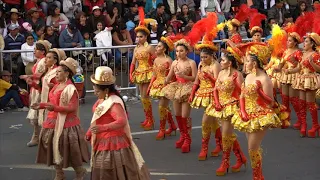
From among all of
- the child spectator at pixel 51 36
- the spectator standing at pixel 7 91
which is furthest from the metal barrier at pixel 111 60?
the spectator standing at pixel 7 91

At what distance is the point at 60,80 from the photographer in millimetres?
9672

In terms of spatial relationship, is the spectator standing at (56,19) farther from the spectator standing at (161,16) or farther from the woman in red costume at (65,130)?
the woman in red costume at (65,130)

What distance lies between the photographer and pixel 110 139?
854 centimetres

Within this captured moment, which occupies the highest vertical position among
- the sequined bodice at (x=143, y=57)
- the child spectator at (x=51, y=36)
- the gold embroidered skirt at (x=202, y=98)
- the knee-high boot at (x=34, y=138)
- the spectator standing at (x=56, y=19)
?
the spectator standing at (x=56, y=19)

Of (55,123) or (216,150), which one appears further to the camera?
(216,150)

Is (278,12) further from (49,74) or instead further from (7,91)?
(49,74)

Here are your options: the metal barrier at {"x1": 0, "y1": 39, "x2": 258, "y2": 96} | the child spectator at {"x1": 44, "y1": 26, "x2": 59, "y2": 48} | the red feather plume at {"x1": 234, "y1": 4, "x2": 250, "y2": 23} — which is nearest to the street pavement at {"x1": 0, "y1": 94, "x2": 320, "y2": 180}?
the metal barrier at {"x1": 0, "y1": 39, "x2": 258, "y2": 96}

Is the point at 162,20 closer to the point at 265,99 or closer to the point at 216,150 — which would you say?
the point at 216,150

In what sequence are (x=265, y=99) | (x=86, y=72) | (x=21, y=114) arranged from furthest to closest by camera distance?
(x=86, y=72), (x=21, y=114), (x=265, y=99)

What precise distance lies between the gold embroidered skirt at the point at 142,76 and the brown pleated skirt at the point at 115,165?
415cm

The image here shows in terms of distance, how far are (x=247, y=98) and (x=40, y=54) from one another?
12.2ft

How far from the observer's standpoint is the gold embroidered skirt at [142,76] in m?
12.7

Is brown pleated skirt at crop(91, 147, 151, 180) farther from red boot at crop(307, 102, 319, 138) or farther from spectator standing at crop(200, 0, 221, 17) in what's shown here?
spectator standing at crop(200, 0, 221, 17)

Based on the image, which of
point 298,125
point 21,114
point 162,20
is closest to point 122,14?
point 162,20
